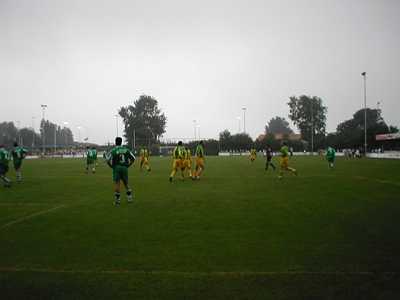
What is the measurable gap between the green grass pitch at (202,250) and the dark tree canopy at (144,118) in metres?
114

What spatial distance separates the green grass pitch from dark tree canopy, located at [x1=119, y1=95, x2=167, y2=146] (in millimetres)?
113789

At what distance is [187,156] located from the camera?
2095cm

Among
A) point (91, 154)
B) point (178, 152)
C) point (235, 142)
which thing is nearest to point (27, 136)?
point (235, 142)

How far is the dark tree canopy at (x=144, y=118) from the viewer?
124 m

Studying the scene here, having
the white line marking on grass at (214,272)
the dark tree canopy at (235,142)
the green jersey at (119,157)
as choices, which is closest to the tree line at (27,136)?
the dark tree canopy at (235,142)

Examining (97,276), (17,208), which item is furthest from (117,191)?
(97,276)

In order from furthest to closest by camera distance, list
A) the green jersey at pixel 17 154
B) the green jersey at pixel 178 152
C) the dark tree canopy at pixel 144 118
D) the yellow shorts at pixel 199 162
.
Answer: the dark tree canopy at pixel 144 118
the yellow shorts at pixel 199 162
the green jersey at pixel 17 154
the green jersey at pixel 178 152

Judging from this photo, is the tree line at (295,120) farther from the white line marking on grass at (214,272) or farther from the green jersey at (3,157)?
the white line marking on grass at (214,272)

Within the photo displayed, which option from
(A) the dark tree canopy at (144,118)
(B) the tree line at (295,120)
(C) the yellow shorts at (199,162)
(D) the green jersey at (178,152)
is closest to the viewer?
(D) the green jersey at (178,152)

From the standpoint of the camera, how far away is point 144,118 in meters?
125

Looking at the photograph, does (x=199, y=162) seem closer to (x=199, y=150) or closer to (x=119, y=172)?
(x=199, y=150)

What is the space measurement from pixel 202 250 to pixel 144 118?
397ft

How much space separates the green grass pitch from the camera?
15.3ft

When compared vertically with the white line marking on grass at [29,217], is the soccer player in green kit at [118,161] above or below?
above
